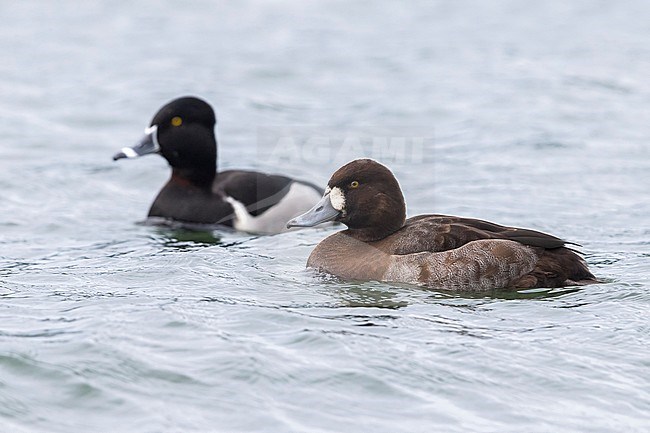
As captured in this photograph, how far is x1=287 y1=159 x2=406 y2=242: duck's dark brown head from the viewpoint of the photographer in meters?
7.58

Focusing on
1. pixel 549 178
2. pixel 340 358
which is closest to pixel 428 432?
pixel 340 358

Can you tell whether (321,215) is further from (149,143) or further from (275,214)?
(149,143)

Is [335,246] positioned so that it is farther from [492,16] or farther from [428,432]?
[492,16]

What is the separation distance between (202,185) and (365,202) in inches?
140

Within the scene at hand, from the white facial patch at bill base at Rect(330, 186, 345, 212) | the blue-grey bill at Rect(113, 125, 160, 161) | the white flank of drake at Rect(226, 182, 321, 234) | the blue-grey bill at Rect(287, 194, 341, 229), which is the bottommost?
the white flank of drake at Rect(226, 182, 321, 234)

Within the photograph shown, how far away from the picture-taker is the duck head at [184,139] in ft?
35.4

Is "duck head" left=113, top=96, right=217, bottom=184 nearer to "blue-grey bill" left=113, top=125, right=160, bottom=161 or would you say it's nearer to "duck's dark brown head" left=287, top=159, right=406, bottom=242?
"blue-grey bill" left=113, top=125, right=160, bottom=161

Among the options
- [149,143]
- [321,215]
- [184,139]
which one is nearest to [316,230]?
[184,139]

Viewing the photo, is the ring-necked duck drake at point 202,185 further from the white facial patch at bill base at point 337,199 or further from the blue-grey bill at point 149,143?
the white facial patch at bill base at point 337,199

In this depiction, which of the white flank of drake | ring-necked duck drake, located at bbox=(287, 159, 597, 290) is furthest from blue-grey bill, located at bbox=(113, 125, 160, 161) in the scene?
ring-necked duck drake, located at bbox=(287, 159, 597, 290)

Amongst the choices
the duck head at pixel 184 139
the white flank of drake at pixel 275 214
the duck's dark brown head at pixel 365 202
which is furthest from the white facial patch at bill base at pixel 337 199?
the duck head at pixel 184 139

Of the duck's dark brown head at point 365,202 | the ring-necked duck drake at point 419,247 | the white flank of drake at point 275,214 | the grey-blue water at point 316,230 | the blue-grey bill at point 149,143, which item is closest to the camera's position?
the grey-blue water at point 316,230

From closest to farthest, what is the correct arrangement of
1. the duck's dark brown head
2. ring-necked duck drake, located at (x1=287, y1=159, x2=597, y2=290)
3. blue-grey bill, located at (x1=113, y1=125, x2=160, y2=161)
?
1. ring-necked duck drake, located at (x1=287, y1=159, x2=597, y2=290)
2. the duck's dark brown head
3. blue-grey bill, located at (x1=113, y1=125, x2=160, y2=161)

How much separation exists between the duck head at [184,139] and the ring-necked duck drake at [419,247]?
3.25 meters
